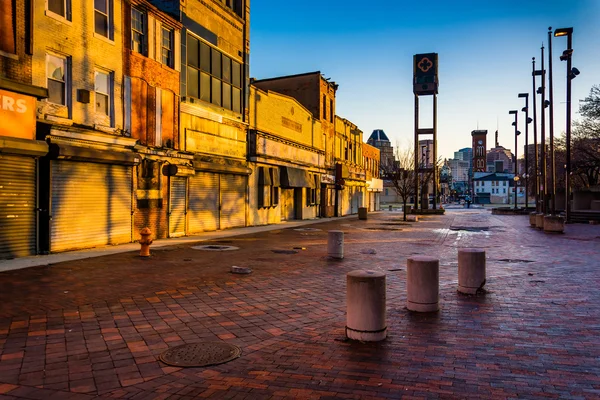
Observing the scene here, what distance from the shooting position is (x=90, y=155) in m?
14.0

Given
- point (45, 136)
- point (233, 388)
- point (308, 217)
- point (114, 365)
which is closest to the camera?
point (233, 388)

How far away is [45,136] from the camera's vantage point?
41.7 ft

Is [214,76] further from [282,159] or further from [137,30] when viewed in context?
[282,159]

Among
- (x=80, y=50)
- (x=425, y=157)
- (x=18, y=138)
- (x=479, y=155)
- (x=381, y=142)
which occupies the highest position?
(x=381, y=142)

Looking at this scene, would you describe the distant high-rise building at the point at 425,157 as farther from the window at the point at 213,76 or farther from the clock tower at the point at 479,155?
the window at the point at 213,76

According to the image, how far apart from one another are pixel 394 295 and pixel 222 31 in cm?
1866

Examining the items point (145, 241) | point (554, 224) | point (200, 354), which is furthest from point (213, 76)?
point (200, 354)

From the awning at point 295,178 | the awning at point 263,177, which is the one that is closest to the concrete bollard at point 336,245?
the awning at point 263,177

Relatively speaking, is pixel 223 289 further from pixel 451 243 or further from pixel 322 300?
pixel 451 243

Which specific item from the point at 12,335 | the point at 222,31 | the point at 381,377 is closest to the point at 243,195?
the point at 222,31

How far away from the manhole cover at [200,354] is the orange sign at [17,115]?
920cm

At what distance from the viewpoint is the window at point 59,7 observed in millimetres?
13305

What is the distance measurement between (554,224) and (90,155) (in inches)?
828

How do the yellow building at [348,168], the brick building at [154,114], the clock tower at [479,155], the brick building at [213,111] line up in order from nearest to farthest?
the brick building at [154,114]
the brick building at [213,111]
the yellow building at [348,168]
the clock tower at [479,155]
